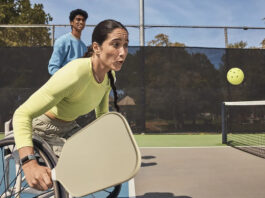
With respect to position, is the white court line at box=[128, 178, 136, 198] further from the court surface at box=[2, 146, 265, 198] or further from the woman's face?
the woman's face

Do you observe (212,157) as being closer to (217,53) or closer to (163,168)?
(163,168)

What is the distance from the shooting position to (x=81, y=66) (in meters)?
1.54

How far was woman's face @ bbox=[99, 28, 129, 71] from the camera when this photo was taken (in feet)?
5.08

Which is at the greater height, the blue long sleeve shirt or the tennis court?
the blue long sleeve shirt

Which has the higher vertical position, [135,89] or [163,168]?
[135,89]

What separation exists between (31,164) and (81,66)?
593 mm

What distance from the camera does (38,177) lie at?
1.17m

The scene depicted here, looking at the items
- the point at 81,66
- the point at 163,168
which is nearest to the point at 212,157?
the point at 163,168

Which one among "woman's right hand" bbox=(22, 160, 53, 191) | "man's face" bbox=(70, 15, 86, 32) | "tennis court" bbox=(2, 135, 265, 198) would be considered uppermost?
"man's face" bbox=(70, 15, 86, 32)

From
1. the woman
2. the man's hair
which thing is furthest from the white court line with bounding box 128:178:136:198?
the man's hair

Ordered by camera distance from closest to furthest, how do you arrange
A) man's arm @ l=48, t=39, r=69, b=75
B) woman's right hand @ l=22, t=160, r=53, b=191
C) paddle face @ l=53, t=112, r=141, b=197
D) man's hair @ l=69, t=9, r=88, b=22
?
paddle face @ l=53, t=112, r=141, b=197 < woman's right hand @ l=22, t=160, r=53, b=191 < man's arm @ l=48, t=39, r=69, b=75 < man's hair @ l=69, t=9, r=88, b=22

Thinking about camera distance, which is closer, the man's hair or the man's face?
the man's face

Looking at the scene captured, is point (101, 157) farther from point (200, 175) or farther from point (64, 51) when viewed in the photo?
point (200, 175)

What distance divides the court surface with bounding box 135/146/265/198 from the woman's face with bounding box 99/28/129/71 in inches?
70.5
